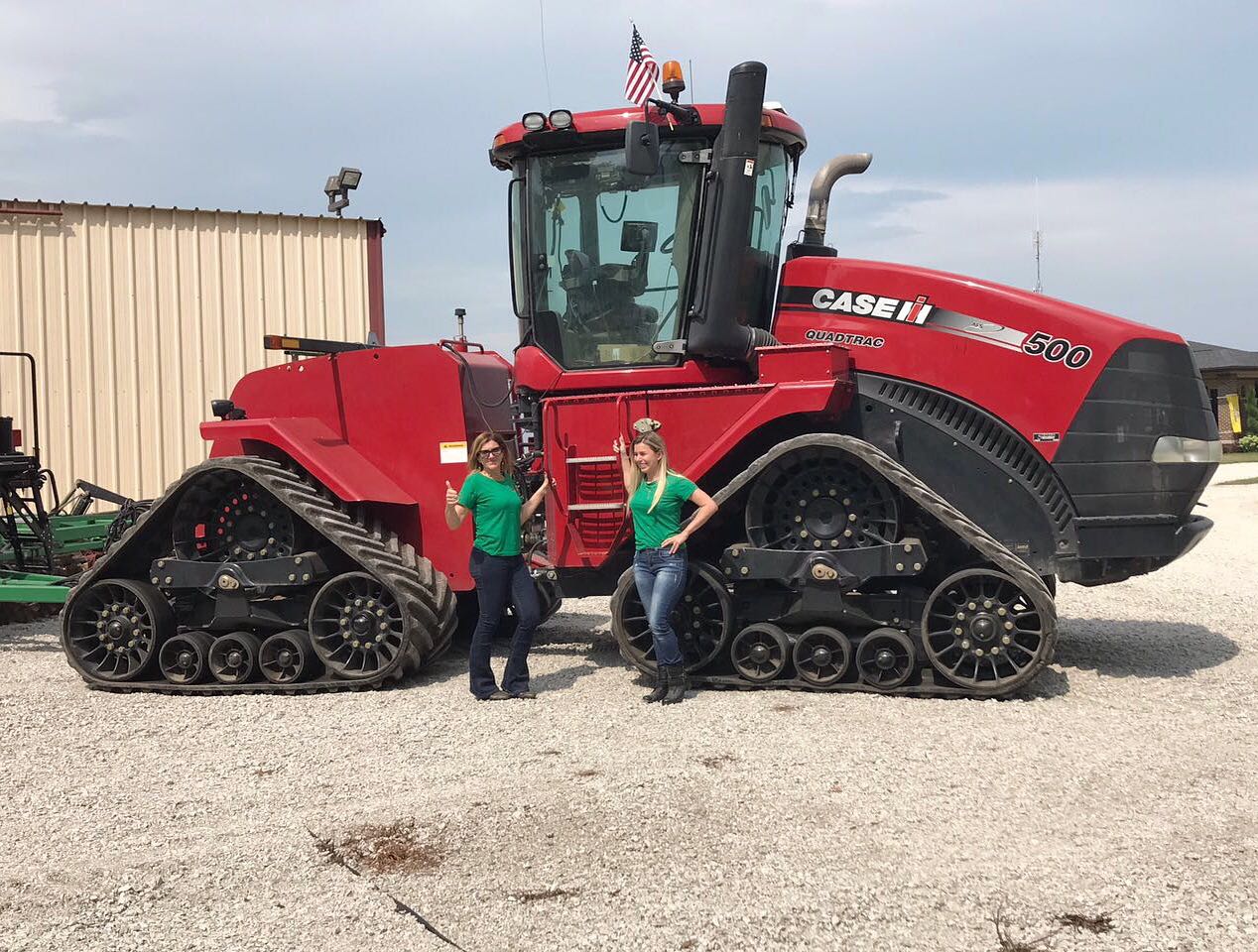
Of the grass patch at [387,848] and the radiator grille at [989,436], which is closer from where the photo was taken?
the grass patch at [387,848]

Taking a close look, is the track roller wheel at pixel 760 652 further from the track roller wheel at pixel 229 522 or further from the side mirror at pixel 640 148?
the track roller wheel at pixel 229 522

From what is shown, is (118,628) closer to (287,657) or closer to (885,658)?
(287,657)

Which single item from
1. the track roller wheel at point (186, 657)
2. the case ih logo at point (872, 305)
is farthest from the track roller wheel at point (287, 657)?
the case ih logo at point (872, 305)

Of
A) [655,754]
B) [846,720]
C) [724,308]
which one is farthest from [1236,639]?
[655,754]

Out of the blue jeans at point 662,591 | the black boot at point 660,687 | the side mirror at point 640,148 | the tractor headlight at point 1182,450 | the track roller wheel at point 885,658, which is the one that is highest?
the side mirror at point 640,148

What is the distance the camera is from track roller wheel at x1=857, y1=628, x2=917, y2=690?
621 centimetres

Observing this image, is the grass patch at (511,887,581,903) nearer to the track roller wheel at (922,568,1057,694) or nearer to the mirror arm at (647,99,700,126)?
the track roller wheel at (922,568,1057,694)

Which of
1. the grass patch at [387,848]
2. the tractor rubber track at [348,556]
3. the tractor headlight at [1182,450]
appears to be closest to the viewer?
the grass patch at [387,848]

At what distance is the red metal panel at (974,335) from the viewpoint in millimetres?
6223

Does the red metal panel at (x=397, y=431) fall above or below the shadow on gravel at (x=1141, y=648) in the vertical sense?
above

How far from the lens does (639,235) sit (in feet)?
22.8

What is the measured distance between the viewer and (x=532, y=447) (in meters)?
7.49

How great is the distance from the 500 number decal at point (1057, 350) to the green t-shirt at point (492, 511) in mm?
2921

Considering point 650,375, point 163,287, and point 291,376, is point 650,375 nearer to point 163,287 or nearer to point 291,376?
point 291,376
